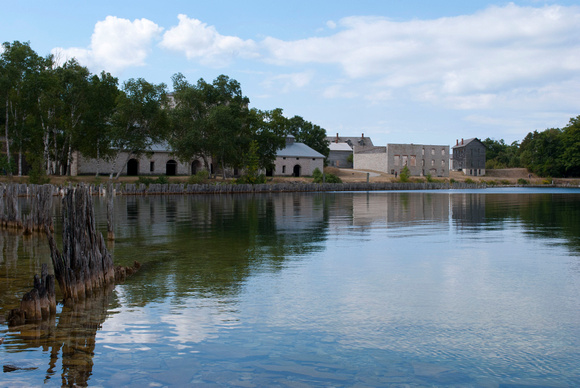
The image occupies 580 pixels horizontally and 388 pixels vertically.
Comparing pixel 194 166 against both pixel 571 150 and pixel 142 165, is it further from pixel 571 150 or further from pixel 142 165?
pixel 571 150

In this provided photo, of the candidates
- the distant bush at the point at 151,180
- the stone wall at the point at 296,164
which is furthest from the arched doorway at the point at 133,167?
the stone wall at the point at 296,164

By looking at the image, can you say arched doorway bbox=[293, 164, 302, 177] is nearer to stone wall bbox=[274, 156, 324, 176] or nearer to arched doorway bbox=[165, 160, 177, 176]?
stone wall bbox=[274, 156, 324, 176]

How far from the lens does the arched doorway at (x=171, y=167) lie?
2721 inches

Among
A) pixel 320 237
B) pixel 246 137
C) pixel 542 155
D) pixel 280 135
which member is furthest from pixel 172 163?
pixel 542 155

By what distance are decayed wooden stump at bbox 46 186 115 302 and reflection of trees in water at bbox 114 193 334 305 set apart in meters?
0.98

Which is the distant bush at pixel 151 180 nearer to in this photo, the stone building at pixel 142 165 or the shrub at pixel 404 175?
the stone building at pixel 142 165

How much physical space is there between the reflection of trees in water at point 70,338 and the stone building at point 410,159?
293ft

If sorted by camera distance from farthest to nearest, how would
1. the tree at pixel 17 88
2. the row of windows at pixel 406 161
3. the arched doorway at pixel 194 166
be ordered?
1. the row of windows at pixel 406 161
2. the arched doorway at pixel 194 166
3. the tree at pixel 17 88

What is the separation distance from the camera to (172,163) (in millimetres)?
69375

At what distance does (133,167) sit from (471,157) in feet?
229

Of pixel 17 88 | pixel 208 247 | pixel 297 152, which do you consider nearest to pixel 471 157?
pixel 297 152

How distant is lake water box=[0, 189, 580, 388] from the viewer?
7.10 meters

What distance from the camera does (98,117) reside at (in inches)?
2266

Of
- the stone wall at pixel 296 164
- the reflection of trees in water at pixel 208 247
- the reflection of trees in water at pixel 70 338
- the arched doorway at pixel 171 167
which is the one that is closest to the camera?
the reflection of trees in water at pixel 70 338
